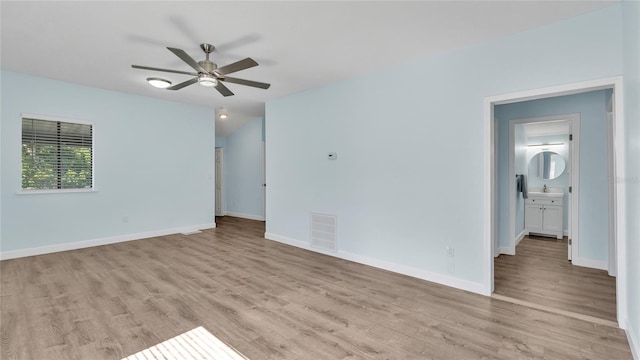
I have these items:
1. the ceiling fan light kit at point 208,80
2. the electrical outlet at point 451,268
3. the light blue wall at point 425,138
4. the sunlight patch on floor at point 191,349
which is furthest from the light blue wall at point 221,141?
the electrical outlet at point 451,268

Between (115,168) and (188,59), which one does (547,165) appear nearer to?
(188,59)

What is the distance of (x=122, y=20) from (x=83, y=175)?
3521mm

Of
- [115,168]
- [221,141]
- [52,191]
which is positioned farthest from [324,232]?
[221,141]

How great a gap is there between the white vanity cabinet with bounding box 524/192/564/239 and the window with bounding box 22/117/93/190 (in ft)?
27.7

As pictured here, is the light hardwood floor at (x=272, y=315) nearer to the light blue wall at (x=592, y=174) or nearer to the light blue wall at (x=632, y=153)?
the light blue wall at (x=632, y=153)

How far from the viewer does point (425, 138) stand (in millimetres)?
3652

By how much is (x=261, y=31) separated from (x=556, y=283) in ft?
14.4

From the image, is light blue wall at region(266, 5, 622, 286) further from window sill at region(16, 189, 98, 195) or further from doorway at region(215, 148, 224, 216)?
doorway at region(215, 148, 224, 216)

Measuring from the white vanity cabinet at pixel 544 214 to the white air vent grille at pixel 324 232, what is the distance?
431 centimetres

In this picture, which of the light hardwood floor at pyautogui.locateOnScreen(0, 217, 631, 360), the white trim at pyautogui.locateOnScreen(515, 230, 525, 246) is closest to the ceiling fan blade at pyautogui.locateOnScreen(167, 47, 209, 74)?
the light hardwood floor at pyautogui.locateOnScreen(0, 217, 631, 360)

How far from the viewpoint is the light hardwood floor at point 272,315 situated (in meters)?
2.20

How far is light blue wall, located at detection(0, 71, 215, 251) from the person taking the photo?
446 cm

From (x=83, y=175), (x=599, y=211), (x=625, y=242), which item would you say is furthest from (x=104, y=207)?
(x=599, y=211)

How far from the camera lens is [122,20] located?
281cm
